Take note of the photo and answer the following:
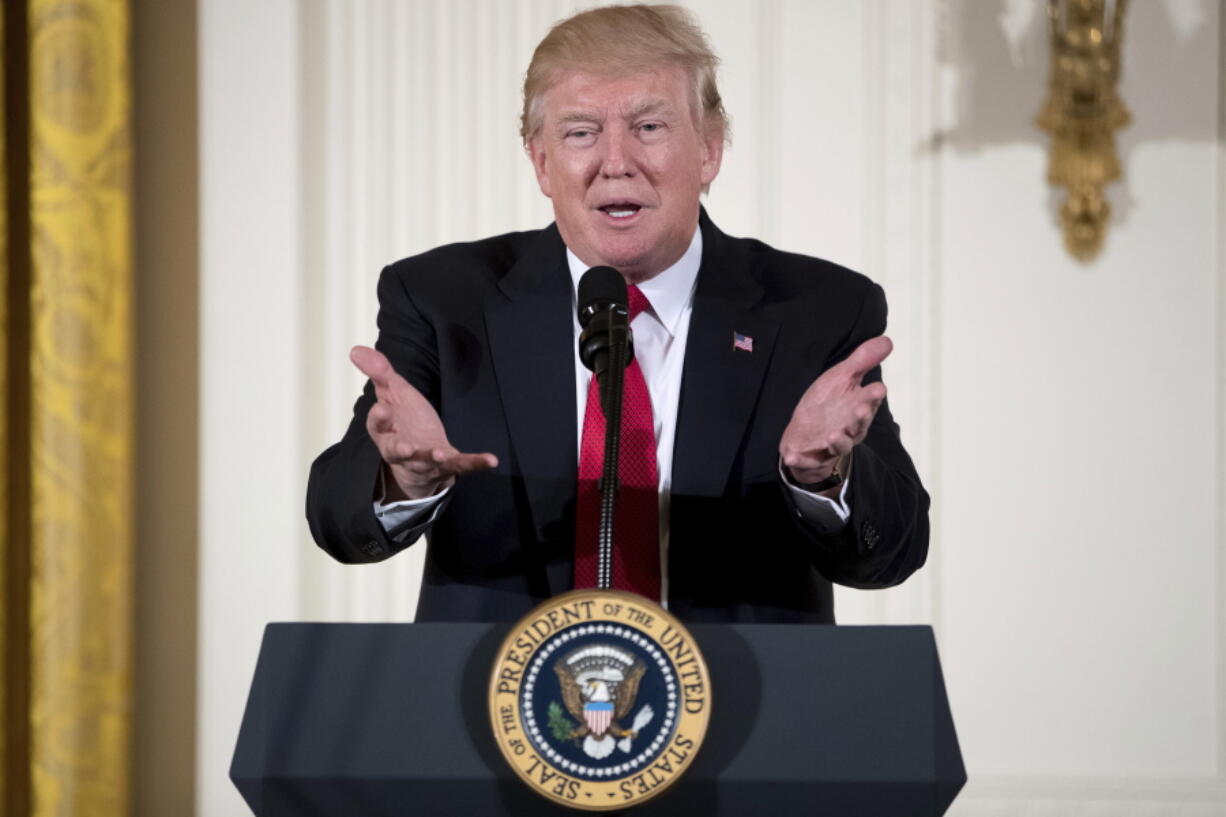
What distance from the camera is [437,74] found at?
3.23 m

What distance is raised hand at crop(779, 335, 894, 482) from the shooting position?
1.35 m

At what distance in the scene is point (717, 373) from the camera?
179 centimetres

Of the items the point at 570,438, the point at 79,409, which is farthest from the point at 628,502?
the point at 79,409

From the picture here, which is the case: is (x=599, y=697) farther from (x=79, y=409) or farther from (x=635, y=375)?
(x=79, y=409)

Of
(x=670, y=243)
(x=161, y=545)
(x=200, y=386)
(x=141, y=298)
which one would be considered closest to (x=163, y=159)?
(x=141, y=298)

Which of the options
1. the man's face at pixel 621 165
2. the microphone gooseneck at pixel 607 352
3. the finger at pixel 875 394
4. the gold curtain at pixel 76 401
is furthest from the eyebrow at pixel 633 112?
the gold curtain at pixel 76 401

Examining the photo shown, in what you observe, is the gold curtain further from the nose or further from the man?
the nose

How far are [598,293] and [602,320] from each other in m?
0.04

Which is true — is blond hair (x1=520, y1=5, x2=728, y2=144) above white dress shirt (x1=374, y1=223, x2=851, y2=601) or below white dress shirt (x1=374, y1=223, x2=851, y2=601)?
above

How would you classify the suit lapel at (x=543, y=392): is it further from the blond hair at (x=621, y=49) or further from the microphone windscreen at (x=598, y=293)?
the microphone windscreen at (x=598, y=293)

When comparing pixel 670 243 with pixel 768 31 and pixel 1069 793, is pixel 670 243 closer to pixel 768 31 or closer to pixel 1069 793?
pixel 768 31

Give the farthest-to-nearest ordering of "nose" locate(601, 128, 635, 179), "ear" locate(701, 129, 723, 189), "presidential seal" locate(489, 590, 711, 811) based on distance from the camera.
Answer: "ear" locate(701, 129, 723, 189) < "nose" locate(601, 128, 635, 179) < "presidential seal" locate(489, 590, 711, 811)

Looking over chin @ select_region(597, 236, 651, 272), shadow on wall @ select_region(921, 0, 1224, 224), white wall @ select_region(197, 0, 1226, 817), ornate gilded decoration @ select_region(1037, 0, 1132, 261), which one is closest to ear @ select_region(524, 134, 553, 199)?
chin @ select_region(597, 236, 651, 272)

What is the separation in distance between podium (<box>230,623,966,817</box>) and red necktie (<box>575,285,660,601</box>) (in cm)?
50
